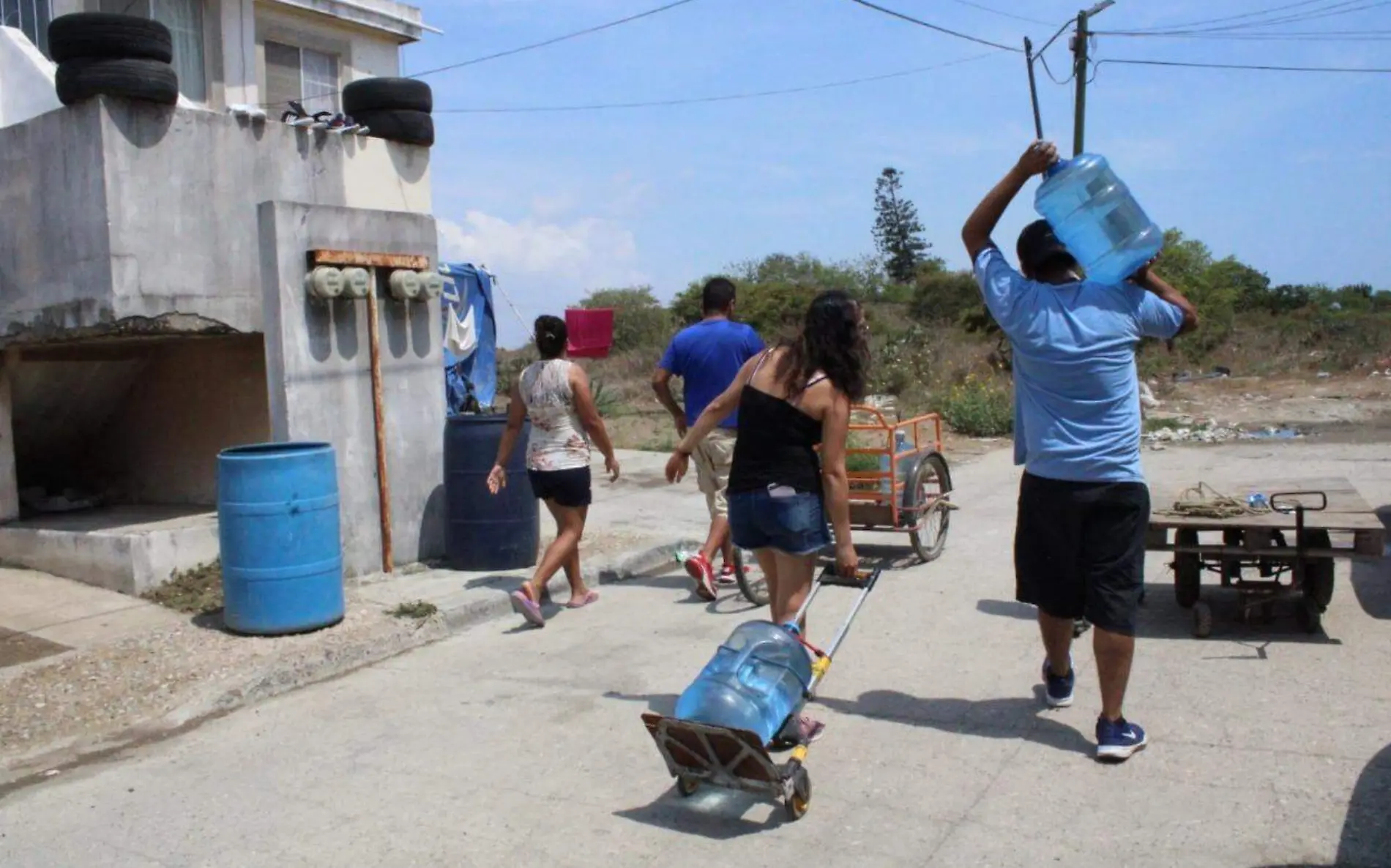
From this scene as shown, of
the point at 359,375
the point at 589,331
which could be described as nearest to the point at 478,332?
the point at 589,331

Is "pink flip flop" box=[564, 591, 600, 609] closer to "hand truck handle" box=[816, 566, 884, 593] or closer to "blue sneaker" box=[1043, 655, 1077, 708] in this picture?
"hand truck handle" box=[816, 566, 884, 593]

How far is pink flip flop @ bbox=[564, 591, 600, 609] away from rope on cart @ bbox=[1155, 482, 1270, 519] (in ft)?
11.6

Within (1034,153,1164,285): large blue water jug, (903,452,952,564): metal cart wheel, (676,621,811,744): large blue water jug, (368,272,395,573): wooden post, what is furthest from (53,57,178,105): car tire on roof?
(1034,153,1164,285): large blue water jug

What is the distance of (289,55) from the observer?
1570 cm

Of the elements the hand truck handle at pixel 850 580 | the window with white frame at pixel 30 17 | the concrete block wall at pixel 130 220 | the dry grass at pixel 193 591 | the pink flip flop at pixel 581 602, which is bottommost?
the pink flip flop at pixel 581 602

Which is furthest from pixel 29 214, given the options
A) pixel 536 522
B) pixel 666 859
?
pixel 666 859

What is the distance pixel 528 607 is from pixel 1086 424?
3632mm

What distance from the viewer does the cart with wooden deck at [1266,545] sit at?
5.99 metres

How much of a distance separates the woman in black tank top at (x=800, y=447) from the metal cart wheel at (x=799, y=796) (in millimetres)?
550

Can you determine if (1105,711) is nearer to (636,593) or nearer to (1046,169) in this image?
(1046,169)

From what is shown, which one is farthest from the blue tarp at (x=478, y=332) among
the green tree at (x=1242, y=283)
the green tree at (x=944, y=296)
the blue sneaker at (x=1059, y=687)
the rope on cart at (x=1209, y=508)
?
the green tree at (x=1242, y=283)

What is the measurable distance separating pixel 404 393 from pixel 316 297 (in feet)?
3.23

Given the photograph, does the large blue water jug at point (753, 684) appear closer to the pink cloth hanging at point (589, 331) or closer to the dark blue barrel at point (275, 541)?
the dark blue barrel at point (275, 541)

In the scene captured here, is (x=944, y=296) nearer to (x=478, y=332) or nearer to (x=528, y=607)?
(x=478, y=332)
